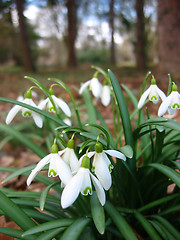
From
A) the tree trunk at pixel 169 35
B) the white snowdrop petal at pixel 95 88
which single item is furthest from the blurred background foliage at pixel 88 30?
the white snowdrop petal at pixel 95 88

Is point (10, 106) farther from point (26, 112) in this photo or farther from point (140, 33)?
point (140, 33)

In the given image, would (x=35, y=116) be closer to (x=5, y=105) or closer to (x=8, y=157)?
(x=8, y=157)

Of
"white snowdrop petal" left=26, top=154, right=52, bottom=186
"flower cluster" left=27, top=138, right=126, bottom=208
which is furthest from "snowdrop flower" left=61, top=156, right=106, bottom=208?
"white snowdrop petal" left=26, top=154, right=52, bottom=186

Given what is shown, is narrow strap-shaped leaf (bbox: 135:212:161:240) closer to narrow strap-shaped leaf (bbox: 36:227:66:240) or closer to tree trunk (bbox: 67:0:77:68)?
narrow strap-shaped leaf (bbox: 36:227:66:240)

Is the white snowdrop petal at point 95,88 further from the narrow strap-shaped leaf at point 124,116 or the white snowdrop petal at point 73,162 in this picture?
the white snowdrop petal at point 73,162

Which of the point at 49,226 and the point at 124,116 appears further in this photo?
the point at 124,116

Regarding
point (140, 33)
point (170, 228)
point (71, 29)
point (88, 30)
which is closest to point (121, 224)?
point (170, 228)
